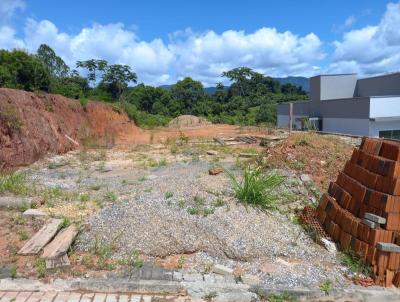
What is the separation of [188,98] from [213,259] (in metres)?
45.4

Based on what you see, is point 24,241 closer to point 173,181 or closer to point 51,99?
point 173,181

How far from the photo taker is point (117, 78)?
4403 cm

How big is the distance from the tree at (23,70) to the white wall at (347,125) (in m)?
21.9

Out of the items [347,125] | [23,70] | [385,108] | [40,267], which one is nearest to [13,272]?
[40,267]

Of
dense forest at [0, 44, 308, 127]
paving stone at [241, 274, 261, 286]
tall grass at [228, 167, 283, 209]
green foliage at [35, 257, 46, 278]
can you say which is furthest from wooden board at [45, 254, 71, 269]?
dense forest at [0, 44, 308, 127]

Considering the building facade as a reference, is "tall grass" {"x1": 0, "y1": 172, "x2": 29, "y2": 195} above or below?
below

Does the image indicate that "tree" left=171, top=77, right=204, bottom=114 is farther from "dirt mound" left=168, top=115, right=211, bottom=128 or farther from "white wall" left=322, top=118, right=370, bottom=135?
"white wall" left=322, top=118, right=370, bottom=135

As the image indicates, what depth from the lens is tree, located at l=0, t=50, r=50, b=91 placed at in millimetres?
18609

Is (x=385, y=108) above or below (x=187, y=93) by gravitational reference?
below

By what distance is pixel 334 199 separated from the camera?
18.3ft

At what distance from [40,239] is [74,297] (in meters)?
1.35

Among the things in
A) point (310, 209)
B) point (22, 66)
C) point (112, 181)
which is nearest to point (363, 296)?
point (310, 209)

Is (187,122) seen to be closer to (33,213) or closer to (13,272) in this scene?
(33,213)

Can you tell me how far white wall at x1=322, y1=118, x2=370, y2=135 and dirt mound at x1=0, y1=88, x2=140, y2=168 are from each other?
17.8 metres
